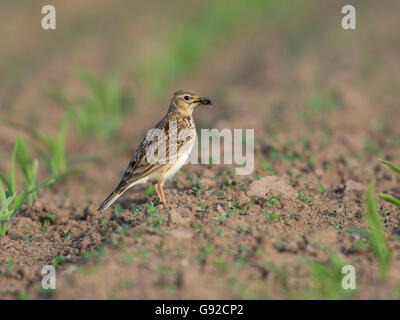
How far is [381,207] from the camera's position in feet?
18.4

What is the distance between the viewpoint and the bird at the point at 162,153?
558cm

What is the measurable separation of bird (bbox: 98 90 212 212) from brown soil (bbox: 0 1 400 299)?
254 millimetres

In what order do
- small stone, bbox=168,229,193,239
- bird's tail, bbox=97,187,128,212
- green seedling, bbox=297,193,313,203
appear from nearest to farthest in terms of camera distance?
small stone, bbox=168,229,193,239
bird's tail, bbox=97,187,128,212
green seedling, bbox=297,193,313,203

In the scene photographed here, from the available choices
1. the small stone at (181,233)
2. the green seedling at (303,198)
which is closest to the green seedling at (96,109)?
the green seedling at (303,198)

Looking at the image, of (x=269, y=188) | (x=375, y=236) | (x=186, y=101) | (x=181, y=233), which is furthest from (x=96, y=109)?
(x=375, y=236)

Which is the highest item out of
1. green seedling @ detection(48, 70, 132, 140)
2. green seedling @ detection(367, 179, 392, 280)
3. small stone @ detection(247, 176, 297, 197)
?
green seedling @ detection(48, 70, 132, 140)

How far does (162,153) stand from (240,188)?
0.98 meters

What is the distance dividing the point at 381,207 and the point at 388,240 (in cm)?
105

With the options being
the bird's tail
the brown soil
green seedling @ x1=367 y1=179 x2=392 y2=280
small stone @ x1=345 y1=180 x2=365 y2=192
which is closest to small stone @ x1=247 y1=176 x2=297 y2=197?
the brown soil

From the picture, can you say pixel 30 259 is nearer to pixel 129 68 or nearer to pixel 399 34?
pixel 129 68

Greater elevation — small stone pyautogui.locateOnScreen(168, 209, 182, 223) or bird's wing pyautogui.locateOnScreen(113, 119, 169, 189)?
bird's wing pyautogui.locateOnScreen(113, 119, 169, 189)

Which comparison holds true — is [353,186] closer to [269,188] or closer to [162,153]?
[269,188]

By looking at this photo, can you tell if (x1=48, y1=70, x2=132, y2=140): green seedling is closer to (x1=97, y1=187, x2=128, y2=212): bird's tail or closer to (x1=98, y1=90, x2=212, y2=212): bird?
(x1=98, y1=90, x2=212, y2=212): bird

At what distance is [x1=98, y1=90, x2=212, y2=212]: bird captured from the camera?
5.58 meters
